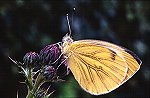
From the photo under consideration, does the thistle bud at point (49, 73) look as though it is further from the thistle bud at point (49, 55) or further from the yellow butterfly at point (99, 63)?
the yellow butterfly at point (99, 63)

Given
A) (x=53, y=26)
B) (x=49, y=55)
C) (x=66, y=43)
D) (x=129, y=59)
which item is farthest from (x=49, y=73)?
(x=53, y=26)

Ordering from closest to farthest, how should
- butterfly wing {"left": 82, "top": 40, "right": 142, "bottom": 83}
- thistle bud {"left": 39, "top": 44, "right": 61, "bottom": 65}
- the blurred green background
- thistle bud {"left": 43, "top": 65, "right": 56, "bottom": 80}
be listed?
thistle bud {"left": 43, "top": 65, "right": 56, "bottom": 80} < thistle bud {"left": 39, "top": 44, "right": 61, "bottom": 65} < butterfly wing {"left": 82, "top": 40, "right": 142, "bottom": 83} < the blurred green background

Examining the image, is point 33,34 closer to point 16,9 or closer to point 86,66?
point 16,9

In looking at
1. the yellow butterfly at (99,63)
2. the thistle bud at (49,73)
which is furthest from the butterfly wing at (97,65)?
the thistle bud at (49,73)

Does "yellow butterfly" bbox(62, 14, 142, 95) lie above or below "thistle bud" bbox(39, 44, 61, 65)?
below

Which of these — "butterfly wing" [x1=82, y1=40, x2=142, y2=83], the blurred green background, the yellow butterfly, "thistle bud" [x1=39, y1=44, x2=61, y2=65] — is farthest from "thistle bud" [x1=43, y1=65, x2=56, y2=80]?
the blurred green background

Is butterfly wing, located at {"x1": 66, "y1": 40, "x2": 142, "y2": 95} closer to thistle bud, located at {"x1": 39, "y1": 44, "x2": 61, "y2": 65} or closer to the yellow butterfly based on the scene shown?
the yellow butterfly

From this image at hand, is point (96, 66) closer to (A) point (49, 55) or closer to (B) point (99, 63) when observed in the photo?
(B) point (99, 63)
